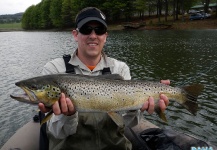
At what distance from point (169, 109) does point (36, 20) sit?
108943mm

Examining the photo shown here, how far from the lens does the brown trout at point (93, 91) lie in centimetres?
370

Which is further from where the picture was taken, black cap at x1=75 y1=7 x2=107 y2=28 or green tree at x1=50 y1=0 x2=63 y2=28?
green tree at x1=50 y1=0 x2=63 y2=28

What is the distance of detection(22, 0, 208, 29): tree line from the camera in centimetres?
6731

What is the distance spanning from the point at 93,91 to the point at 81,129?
0.73m

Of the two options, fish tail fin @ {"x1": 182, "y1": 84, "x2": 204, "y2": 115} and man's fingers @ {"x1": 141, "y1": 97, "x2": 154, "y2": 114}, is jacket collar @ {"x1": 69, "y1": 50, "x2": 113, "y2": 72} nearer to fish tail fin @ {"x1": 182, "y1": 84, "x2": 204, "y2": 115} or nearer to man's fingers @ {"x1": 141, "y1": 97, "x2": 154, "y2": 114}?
man's fingers @ {"x1": 141, "y1": 97, "x2": 154, "y2": 114}

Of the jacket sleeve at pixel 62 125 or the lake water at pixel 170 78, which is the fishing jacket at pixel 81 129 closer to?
the jacket sleeve at pixel 62 125

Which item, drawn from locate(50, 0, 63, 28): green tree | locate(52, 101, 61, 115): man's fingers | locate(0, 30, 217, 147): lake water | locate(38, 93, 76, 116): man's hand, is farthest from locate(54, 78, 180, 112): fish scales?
locate(50, 0, 63, 28): green tree

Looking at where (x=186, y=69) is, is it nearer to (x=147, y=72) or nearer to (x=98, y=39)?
(x=147, y=72)

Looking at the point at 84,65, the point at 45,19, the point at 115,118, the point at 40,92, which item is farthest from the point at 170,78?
the point at 45,19

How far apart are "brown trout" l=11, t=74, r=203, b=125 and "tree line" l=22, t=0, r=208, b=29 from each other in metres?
58.6

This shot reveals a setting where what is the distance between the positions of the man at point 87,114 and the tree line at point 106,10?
58.2m

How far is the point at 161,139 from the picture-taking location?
17.5ft

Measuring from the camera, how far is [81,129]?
4.18m

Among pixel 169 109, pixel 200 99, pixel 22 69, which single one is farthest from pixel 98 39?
pixel 22 69
